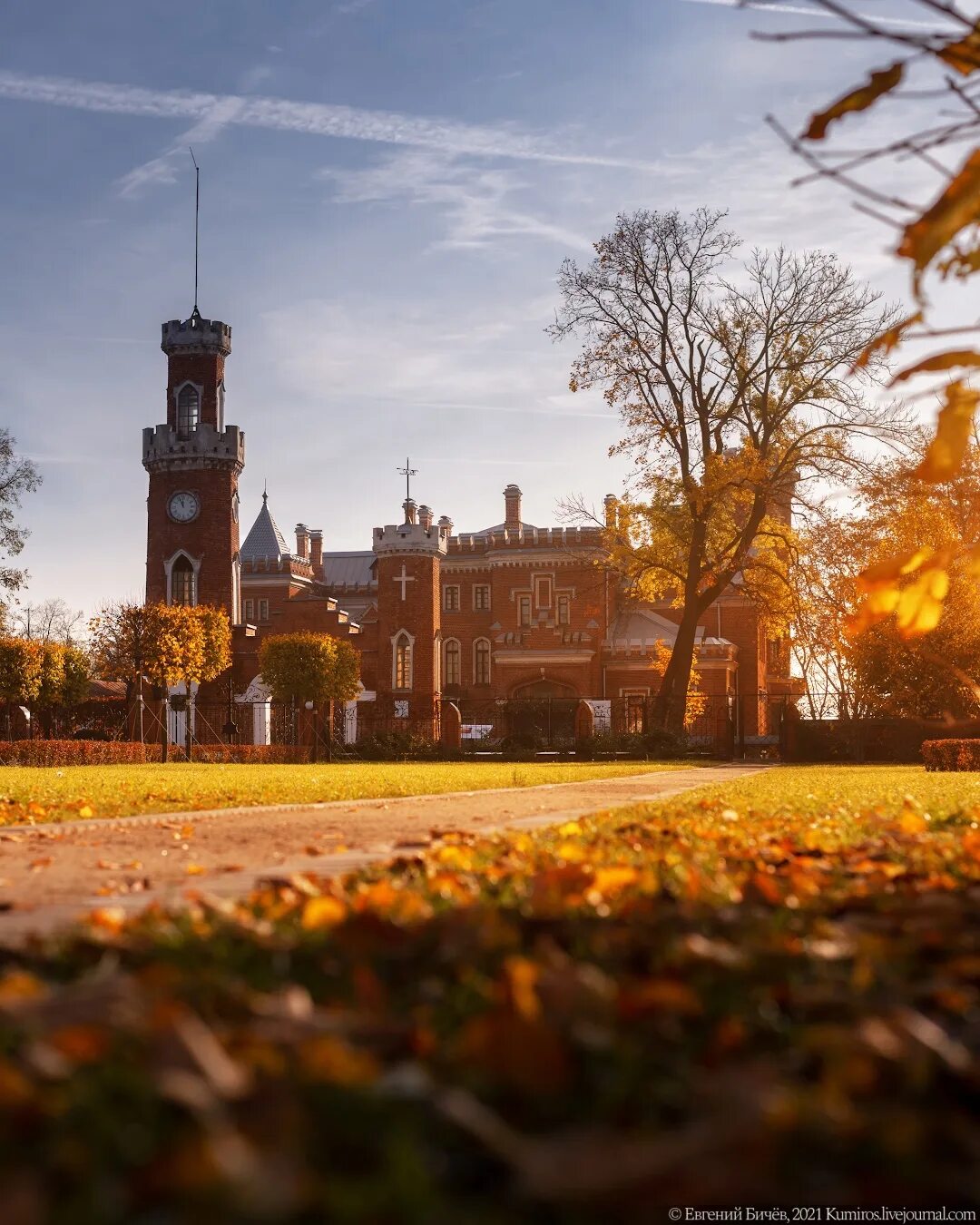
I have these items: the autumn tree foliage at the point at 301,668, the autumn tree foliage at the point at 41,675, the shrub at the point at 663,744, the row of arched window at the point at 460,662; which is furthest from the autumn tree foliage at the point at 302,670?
the row of arched window at the point at 460,662

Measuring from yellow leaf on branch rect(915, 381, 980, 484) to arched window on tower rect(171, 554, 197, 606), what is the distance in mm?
51138

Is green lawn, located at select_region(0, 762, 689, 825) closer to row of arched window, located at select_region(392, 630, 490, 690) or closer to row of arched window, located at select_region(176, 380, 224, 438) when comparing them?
row of arched window, located at select_region(176, 380, 224, 438)

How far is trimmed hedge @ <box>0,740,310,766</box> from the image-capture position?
2478 cm

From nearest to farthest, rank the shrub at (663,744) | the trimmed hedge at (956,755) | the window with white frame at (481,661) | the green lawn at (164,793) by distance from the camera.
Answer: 1. the green lawn at (164,793)
2. the trimmed hedge at (956,755)
3. the shrub at (663,744)
4. the window with white frame at (481,661)

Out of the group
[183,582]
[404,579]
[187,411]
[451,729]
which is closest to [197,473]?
[187,411]

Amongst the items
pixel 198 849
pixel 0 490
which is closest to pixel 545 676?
Answer: pixel 0 490

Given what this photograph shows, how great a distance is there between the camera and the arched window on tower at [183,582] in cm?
5275

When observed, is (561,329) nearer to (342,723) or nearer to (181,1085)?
(342,723)

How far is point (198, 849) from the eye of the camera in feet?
19.4

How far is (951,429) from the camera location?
3299 millimetres

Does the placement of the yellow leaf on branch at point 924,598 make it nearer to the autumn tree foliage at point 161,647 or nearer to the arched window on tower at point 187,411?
the autumn tree foliage at point 161,647

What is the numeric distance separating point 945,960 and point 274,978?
4.47ft

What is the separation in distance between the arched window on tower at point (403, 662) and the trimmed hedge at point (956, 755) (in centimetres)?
3661

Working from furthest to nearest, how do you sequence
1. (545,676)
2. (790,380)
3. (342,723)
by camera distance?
(545,676)
(342,723)
(790,380)
